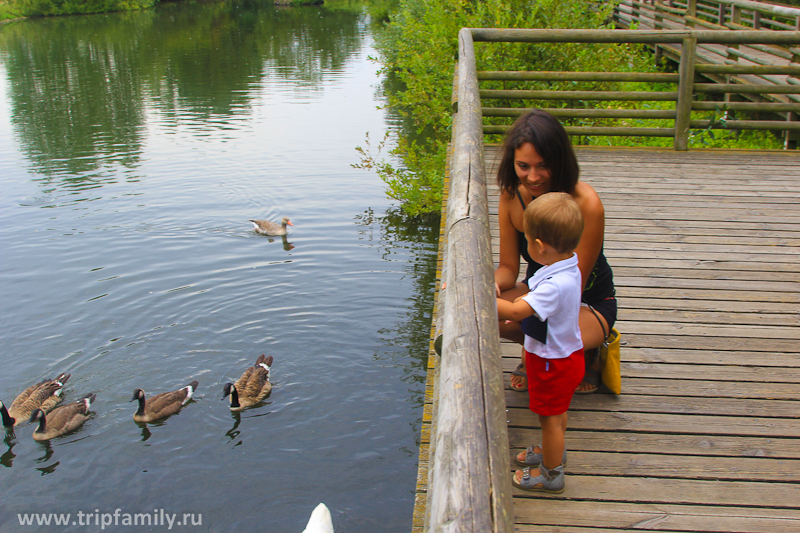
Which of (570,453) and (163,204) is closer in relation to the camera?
(570,453)

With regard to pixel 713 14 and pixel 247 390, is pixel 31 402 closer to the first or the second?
pixel 247 390

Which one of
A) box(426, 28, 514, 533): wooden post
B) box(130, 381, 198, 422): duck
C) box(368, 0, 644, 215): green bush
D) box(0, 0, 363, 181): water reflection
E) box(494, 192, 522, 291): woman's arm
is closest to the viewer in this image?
box(426, 28, 514, 533): wooden post

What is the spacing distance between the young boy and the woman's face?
47 centimetres

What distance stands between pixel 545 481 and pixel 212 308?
24.3ft

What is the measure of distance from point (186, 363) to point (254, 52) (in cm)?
3032

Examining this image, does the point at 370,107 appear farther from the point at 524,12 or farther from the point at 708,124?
the point at 708,124

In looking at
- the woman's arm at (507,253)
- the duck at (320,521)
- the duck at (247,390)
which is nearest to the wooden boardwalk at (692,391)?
the woman's arm at (507,253)

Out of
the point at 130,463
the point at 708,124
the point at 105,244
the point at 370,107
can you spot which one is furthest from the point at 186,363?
the point at 370,107

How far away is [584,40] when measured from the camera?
24.4 ft

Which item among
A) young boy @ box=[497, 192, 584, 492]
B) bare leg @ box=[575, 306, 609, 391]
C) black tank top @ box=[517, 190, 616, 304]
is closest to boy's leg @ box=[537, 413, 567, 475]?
young boy @ box=[497, 192, 584, 492]

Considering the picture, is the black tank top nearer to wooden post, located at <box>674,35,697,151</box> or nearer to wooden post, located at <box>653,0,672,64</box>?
wooden post, located at <box>674,35,697,151</box>

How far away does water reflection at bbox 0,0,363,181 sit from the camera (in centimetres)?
1788

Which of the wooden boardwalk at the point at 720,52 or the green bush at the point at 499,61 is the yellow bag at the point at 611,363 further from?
the wooden boardwalk at the point at 720,52

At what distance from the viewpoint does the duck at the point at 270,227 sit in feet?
39.3
